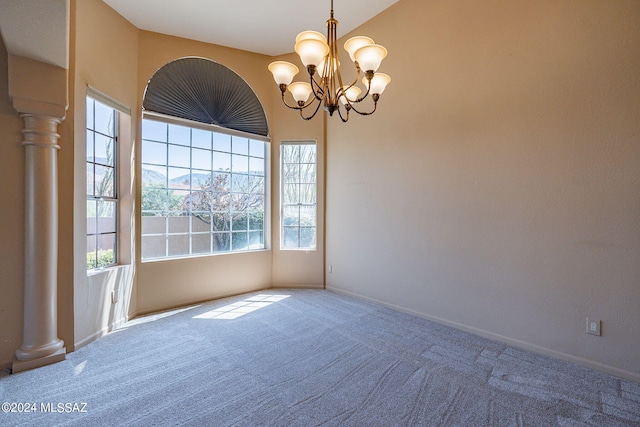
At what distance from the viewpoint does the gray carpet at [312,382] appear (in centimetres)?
185

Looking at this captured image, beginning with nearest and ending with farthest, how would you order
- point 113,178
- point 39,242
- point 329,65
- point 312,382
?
1. point 312,382
2. point 329,65
3. point 39,242
4. point 113,178

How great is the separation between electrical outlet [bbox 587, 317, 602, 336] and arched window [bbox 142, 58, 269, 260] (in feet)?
12.9

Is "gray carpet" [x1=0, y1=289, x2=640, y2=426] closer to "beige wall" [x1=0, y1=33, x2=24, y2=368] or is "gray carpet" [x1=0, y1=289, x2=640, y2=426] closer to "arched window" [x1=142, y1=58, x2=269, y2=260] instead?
"beige wall" [x1=0, y1=33, x2=24, y2=368]

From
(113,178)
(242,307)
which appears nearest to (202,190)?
(113,178)

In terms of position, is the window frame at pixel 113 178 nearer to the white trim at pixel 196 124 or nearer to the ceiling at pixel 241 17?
the white trim at pixel 196 124

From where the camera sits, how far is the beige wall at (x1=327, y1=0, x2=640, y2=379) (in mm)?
2295

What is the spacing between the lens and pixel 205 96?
408cm

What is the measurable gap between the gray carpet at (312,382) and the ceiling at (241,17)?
140 inches

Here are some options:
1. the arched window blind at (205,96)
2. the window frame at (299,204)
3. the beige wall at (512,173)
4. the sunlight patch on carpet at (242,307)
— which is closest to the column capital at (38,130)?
the arched window blind at (205,96)

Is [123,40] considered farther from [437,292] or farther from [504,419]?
[504,419]

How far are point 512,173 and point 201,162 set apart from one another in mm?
3769

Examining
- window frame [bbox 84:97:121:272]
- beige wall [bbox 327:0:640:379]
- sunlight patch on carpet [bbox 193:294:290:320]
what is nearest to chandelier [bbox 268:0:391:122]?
beige wall [bbox 327:0:640:379]

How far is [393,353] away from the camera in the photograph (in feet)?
8.74

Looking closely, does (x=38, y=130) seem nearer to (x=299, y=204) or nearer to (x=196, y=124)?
(x=196, y=124)
